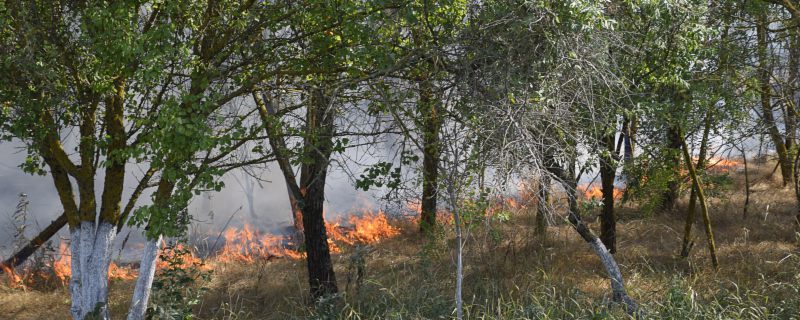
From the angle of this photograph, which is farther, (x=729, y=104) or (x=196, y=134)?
(x=729, y=104)

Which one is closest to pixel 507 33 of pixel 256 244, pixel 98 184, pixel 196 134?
pixel 196 134

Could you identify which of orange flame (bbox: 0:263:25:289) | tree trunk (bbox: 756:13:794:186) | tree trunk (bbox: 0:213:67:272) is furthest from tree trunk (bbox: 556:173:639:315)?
orange flame (bbox: 0:263:25:289)

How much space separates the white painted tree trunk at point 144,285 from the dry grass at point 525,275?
0.90 metres

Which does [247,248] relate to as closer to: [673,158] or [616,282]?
[673,158]

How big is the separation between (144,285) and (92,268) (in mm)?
616

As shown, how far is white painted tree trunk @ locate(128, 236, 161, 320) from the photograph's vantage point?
8.30 meters

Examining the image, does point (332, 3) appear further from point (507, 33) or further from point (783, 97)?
point (783, 97)

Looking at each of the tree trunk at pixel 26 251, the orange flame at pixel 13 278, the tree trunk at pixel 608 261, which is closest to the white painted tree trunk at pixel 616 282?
the tree trunk at pixel 608 261

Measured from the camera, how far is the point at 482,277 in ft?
31.7

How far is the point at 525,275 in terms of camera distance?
9.23 m

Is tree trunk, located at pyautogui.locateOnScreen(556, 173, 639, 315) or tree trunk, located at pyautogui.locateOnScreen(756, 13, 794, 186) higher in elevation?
tree trunk, located at pyautogui.locateOnScreen(756, 13, 794, 186)

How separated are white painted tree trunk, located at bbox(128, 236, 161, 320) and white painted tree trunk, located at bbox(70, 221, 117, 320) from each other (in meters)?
0.32

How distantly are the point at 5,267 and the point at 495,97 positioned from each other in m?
9.32

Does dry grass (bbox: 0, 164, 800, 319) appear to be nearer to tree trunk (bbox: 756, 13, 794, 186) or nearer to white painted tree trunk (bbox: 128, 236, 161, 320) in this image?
white painted tree trunk (bbox: 128, 236, 161, 320)
